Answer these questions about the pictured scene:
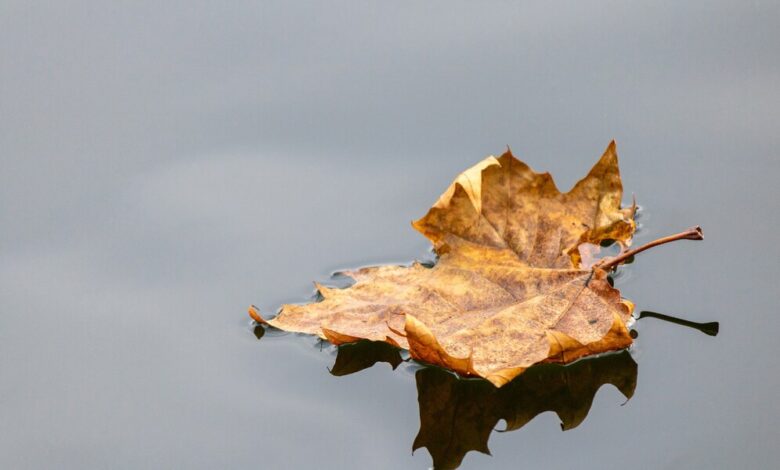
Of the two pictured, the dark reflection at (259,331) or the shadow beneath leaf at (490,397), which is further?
the dark reflection at (259,331)

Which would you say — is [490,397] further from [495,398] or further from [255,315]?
[255,315]

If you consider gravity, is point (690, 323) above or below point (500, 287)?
below

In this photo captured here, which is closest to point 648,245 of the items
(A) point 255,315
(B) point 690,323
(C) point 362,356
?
(B) point 690,323

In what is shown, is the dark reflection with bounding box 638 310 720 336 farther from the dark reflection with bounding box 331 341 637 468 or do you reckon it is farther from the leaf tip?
the leaf tip

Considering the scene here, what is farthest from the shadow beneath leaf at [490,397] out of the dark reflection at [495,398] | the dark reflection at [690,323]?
the dark reflection at [690,323]

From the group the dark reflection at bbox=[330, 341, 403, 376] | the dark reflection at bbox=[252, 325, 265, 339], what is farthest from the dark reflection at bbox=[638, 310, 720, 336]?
the dark reflection at bbox=[252, 325, 265, 339]

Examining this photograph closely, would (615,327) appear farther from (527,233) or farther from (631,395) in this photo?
(527,233)

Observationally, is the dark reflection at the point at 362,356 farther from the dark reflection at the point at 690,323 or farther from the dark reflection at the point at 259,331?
the dark reflection at the point at 690,323
